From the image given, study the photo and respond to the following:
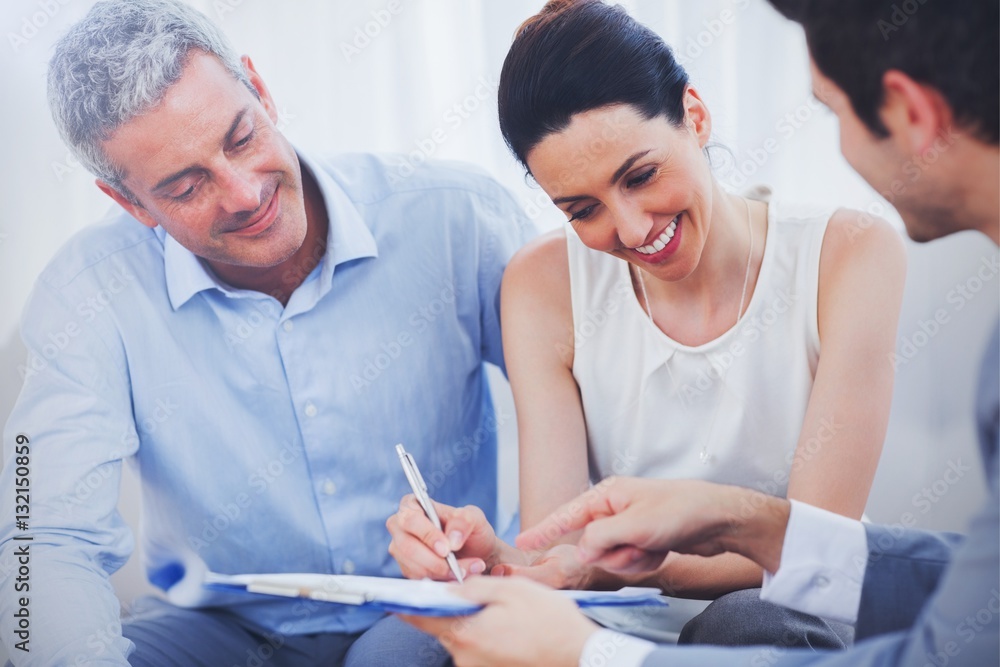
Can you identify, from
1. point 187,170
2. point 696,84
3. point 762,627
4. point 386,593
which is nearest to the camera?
point 386,593

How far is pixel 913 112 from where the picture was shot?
76 cm

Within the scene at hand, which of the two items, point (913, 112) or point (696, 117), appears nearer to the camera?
point (913, 112)

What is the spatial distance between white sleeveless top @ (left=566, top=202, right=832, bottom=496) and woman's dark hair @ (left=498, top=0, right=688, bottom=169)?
26 centimetres

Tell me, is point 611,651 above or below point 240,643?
above

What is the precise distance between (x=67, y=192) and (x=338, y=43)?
0.53 m

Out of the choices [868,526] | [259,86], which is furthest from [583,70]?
[868,526]

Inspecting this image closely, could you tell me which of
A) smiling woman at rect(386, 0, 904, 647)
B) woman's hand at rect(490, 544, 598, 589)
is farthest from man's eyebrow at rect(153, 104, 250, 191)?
woman's hand at rect(490, 544, 598, 589)

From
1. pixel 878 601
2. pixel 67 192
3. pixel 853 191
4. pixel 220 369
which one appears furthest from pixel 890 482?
pixel 67 192

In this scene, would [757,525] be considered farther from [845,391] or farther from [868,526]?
[845,391]

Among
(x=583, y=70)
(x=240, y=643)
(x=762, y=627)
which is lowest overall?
(x=240, y=643)

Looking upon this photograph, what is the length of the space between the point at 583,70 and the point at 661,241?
0.75 ft

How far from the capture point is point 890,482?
1.62m

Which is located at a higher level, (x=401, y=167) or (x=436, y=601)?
(x=401, y=167)

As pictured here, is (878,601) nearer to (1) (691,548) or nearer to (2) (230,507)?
(1) (691,548)
